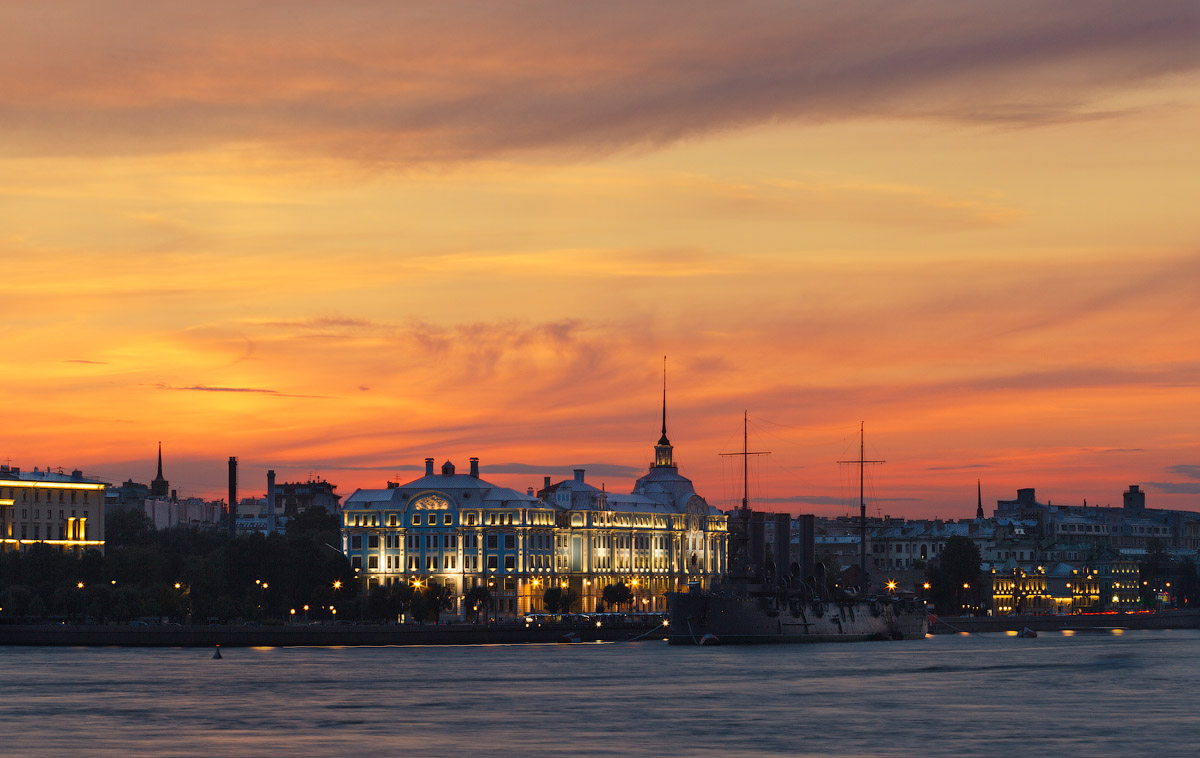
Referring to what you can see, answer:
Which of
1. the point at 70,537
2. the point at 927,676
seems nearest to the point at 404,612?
the point at 70,537

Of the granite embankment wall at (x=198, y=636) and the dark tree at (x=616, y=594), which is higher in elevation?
the dark tree at (x=616, y=594)

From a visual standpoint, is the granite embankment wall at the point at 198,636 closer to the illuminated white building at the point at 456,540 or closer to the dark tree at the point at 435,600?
the dark tree at the point at 435,600

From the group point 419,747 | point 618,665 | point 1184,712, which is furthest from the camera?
point 618,665

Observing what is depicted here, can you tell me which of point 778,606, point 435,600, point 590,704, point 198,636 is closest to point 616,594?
point 435,600

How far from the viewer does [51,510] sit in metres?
184

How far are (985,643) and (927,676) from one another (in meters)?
53.5

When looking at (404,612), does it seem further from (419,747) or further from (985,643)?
(419,747)

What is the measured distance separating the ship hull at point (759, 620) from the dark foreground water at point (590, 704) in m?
12.7

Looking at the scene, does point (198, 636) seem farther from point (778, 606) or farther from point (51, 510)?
point (51, 510)

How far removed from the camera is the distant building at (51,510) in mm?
178875

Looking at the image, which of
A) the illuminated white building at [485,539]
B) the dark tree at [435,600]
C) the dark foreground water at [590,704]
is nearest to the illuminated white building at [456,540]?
the illuminated white building at [485,539]

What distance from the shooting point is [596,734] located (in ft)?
227

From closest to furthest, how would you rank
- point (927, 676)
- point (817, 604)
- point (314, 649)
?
point (927, 676) < point (314, 649) < point (817, 604)

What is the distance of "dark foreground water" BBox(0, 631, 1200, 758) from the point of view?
66.1 meters
